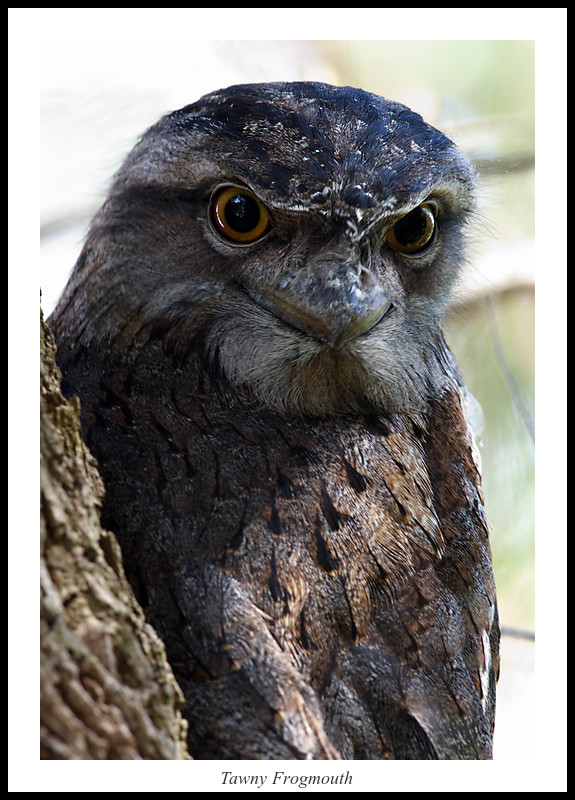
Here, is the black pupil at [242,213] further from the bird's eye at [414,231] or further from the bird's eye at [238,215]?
the bird's eye at [414,231]

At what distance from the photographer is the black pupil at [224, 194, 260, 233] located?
2193mm

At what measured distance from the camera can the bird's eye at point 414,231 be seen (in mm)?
2344

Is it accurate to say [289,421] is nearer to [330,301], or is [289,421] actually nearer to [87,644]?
[330,301]

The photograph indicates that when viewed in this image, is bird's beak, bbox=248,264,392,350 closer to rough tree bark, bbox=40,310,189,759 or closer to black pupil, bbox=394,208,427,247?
black pupil, bbox=394,208,427,247

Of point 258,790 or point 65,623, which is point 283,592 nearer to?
point 258,790

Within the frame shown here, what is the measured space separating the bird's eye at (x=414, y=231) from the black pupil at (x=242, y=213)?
44 cm

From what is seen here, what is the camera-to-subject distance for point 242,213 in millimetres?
2209

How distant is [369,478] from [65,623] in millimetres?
1130

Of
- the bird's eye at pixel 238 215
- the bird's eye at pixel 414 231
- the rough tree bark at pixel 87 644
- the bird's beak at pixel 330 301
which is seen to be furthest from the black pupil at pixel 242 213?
the rough tree bark at pixel 87 644

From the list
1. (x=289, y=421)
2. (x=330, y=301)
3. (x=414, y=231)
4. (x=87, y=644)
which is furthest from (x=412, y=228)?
(x=87, y=644)

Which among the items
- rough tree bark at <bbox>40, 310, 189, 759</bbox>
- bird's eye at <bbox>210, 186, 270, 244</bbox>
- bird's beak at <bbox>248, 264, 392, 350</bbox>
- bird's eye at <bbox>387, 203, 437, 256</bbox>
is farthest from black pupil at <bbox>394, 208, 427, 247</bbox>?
rough tree bark at <bbox>40, 310, 189, 759</bbox>

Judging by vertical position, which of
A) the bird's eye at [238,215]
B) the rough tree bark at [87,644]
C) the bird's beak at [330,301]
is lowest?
the rough tree bark at [87,644]

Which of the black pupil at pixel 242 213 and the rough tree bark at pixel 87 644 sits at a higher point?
the black pupil at pixel 242 213
